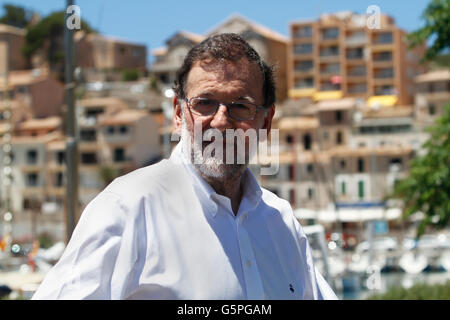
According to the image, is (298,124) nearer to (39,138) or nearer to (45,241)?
(45,241)

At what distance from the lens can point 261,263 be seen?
7.52ft

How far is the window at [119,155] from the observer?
2298 inches

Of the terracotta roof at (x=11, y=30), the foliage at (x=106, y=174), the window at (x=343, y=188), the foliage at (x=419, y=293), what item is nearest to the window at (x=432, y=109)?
the window at (x=343, y=188)

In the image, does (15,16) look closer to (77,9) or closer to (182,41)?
(182,41)

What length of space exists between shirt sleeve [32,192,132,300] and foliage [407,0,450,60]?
10.3m

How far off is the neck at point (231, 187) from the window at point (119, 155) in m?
56.3

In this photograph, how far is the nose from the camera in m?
2.29

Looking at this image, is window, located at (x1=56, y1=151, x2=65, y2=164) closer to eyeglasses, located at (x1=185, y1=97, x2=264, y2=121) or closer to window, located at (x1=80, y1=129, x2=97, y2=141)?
window, located at (x1=80, y1=129, x2=97, y2=141)

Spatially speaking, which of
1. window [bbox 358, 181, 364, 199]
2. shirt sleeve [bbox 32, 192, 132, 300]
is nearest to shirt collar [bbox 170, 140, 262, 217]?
shirt sleeve [bbox 32, 192, 132, 300]

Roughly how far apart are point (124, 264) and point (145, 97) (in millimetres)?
65108

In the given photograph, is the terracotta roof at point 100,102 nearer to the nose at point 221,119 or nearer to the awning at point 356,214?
the awning at point 356,214

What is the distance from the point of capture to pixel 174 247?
2.09 metres

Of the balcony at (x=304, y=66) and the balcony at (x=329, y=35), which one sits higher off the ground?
the balcony at (x=329, y=35)
